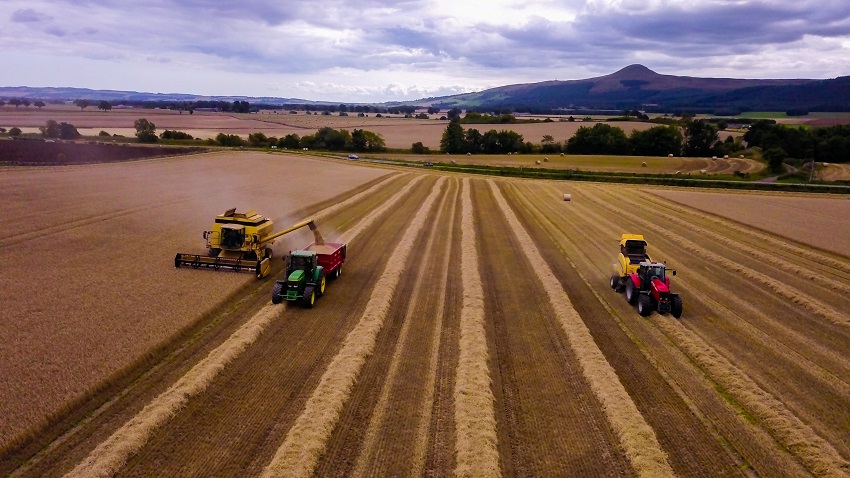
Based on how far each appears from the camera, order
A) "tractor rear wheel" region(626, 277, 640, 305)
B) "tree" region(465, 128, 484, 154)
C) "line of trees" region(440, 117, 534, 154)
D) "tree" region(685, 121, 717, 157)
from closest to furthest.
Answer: "tractor rear wheel" region(626, 277, 640, 305)
"tree" region(685, 121, 717, 157)
"line of trees" region(440, 117, 534, 154)
"tree" region(465, 128, 484, 154)

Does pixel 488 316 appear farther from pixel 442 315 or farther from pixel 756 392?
pixel 756 392

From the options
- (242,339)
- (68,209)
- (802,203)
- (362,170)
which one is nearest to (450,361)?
(242,339)

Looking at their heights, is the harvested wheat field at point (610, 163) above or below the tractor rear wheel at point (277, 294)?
above

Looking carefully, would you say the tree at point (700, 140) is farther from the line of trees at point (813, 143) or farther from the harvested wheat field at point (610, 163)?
the line of trees at point (813, 143)

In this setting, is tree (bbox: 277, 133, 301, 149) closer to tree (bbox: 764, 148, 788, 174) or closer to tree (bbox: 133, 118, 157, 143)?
tree (bbox: 133, 118, 157, 143)

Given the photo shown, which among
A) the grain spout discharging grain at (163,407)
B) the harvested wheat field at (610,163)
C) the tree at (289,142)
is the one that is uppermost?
the tree at (289,142)

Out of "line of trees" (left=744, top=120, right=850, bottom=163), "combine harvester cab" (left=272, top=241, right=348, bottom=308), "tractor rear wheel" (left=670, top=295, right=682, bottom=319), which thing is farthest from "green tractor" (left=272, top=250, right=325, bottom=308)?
"line of trees" (left=744, top=120, right=850, bottom=163)

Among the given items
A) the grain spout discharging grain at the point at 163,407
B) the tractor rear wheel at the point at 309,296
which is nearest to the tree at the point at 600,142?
the tractor rear wheel at the point at 309,296
